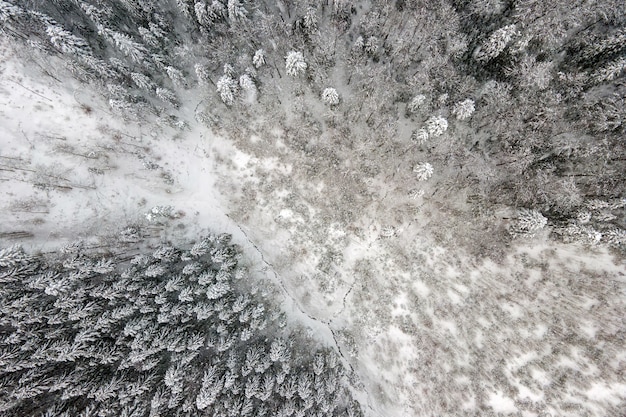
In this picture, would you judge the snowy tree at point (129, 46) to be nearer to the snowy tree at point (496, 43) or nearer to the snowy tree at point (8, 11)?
the snowy tree at point (8, 11)

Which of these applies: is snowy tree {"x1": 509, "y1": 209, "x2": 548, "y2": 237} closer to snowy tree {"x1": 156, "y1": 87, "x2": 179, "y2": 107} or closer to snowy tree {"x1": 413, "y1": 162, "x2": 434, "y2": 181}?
snowy tree {"x1": 413, "y1": 162, "x2": 434, "y2": 181}

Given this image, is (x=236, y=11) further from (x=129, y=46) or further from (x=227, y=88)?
(x=129, y=46)

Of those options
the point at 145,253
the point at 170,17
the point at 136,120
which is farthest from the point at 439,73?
the point at 145,253

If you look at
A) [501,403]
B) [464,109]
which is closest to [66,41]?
[464,109]

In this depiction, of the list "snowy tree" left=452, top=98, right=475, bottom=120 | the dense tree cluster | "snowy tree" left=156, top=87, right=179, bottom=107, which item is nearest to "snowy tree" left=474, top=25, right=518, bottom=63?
"snowy tree" left=452, top=98, right=475, bottom=120

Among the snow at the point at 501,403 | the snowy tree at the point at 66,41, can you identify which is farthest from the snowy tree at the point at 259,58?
the snow at the point at 501,403

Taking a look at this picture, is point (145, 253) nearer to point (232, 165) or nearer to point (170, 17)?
point (232, 165)
